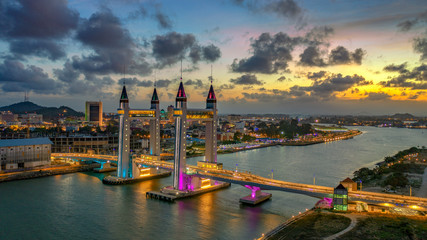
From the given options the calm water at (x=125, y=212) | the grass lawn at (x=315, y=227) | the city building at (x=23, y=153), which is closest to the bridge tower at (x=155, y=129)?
the calm water at (x=125, y=212)

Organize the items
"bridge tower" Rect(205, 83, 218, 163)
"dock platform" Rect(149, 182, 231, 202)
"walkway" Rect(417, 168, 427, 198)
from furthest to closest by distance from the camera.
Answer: "bridge tower" Rect(205, 83, 218, 163) → "dock platform" Rect(149, 182, 231, 202) → "walkway" Rect(417, 168, 427, 198)

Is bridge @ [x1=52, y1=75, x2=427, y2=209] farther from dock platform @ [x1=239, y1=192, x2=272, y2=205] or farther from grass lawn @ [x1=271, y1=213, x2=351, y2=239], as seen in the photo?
grass lawn @ [x1=271, y1=213, x2=351, y2=239]

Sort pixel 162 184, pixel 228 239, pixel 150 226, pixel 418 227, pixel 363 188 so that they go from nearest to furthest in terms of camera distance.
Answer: pixel 418 227 < pixel 228 239 < pixel 150 226 < pixel 363 188 < pixel 162 184

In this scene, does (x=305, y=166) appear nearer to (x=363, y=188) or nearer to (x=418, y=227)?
(x=363, y=188)

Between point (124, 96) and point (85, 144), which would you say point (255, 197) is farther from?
point (85, 144)

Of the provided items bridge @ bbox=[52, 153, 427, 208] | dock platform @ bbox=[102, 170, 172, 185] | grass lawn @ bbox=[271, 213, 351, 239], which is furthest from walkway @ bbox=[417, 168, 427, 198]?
dock platform @ bbox=[102, 170, 172, 185]

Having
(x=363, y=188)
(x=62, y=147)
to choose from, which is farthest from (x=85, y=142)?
(x=363, y=188)
